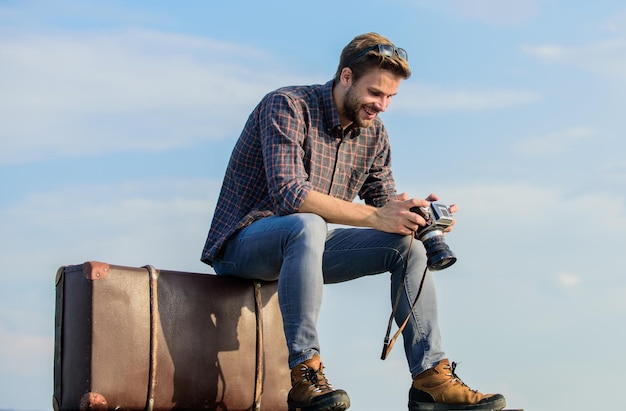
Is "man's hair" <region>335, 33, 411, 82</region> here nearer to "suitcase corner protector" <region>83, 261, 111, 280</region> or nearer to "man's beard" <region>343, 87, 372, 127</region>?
"man's beard" <region>343, 87, 372, 127</region>

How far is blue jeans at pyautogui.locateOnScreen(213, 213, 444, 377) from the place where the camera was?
12.8ft

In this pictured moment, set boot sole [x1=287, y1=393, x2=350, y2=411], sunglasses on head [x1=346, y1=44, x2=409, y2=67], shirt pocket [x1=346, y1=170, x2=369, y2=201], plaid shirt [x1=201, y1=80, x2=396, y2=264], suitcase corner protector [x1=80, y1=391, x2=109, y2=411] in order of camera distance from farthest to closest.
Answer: shirt pocket [x1=346, y1=170, x2=369, y2=201] < sunglasses on head [x1=346, y1=44, x2=409, y2=67] < plaid shirt [x1=201, y1=80, x2=396, y2=264] < suitcase corner protector [x1=80, y1=391, x2=109, y2=411] < boot sole [x1=287, y1=393, x2=350, y2=411]

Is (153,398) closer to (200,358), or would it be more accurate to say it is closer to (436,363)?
(200,358)

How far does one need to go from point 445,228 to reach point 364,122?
25.2 inches

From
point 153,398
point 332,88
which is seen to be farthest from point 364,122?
point 153,398

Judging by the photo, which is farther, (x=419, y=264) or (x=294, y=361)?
(x=419, y=264)

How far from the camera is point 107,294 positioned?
4.13m

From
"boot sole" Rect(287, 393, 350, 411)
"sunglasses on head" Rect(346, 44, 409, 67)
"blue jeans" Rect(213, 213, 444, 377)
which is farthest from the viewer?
"sunglasses on head" Rect(346, 44, 409, 67)

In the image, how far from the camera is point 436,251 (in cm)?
418

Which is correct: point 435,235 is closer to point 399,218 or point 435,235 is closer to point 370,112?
point 399,218

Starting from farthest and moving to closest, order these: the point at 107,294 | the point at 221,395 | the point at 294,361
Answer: the point at 221,395 < the point at 107,294 < the point at 294,361

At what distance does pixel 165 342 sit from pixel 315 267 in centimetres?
83

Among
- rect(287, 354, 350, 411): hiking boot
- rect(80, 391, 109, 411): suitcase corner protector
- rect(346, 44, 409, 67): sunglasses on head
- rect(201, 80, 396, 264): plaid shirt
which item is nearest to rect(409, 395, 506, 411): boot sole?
rect(287, 354, 350, 411): hiking boot

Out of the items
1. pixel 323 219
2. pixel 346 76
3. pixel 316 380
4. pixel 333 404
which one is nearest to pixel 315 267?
pixel 323 219
